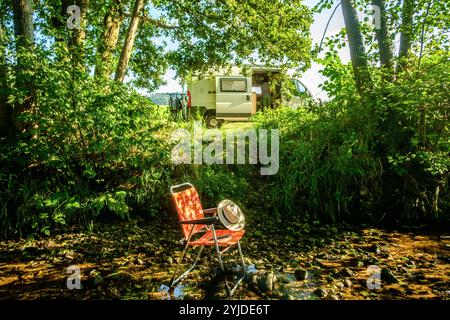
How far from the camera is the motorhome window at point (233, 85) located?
12.1 meters

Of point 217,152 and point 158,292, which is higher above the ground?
point 217,152

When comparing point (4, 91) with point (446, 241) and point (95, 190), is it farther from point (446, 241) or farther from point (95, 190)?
point (446, 241)

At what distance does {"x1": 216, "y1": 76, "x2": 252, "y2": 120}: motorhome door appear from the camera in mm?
12094

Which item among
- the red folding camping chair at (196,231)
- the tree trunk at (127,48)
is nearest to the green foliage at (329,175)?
the red folding camping chair at (196,231)

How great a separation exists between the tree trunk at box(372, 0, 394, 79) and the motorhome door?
654cm

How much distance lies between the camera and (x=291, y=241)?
14.9 feet

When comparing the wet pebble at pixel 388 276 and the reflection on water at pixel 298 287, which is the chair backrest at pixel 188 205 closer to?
the reflection on water at pixel 298 287

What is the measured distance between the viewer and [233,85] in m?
12.2

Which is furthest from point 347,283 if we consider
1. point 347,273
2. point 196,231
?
point 196,231

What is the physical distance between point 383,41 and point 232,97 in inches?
266

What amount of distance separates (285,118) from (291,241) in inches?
142

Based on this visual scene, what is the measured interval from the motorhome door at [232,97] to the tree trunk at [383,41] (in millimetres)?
6540
